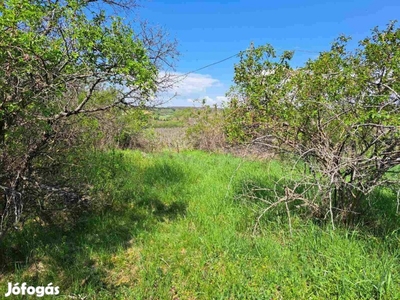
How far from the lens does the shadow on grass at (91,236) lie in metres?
2.99

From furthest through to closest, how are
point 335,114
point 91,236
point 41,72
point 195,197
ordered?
point 195,197
point 91,236
point 335,114
point 41,72

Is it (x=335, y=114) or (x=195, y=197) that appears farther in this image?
(x=195, y=197)

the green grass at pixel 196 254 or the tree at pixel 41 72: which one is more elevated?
the tree at pixel 41 72

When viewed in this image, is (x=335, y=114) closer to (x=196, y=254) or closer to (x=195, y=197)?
(x=196, y=254)

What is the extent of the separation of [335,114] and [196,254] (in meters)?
2.35

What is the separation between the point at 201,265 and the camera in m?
3.04

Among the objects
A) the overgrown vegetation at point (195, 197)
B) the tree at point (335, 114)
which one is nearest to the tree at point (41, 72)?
the overgrown vegetation at point (195, 197)

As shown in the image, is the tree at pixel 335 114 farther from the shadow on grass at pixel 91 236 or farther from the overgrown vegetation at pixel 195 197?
the shadow on grass at pixel 91 236

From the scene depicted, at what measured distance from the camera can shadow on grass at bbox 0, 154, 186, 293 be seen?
2.99 meters

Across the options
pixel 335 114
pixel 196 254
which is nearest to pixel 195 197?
pixel 196 254

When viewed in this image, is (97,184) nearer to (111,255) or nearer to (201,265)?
(111,255)

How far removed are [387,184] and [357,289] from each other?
1362 millimetres

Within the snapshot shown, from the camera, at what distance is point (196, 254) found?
3289 millimetres

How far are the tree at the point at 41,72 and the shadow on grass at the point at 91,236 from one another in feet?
1.51
